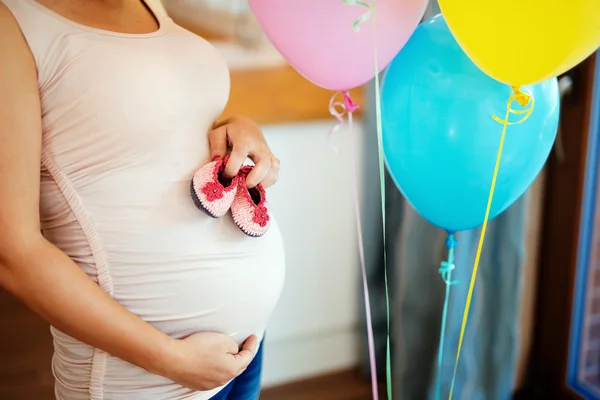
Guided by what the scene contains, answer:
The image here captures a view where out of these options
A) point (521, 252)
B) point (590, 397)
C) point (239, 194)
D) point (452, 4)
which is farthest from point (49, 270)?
point (590, 397)

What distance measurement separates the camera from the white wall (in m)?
1.86

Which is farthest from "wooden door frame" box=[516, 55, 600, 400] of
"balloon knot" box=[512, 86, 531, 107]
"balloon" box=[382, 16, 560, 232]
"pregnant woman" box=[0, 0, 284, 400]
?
"pregnant woman" box=[0, 0, 284, 400]

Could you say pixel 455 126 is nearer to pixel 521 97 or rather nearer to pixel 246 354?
pixel 521 97

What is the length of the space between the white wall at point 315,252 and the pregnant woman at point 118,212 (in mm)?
935

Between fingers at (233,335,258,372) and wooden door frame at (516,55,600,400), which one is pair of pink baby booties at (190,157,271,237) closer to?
fingers at (233,335,258,372)

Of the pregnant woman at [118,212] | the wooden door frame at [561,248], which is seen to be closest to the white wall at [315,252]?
the wooden door frame at [561,248]

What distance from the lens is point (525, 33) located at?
29.7 inches

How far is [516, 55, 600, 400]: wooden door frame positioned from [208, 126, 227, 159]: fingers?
1.12m

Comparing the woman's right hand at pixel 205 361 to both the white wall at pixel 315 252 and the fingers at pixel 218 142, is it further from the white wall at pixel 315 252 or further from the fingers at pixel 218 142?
the white wall at pixel 315 252

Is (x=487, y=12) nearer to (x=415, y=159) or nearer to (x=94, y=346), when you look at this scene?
(x=415, y=159)

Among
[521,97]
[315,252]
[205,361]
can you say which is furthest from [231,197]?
[315,252]

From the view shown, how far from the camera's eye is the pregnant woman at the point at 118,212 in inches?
28.1

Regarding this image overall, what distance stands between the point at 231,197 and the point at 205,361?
0.23 metres

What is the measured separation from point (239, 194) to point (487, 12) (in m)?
0.42
